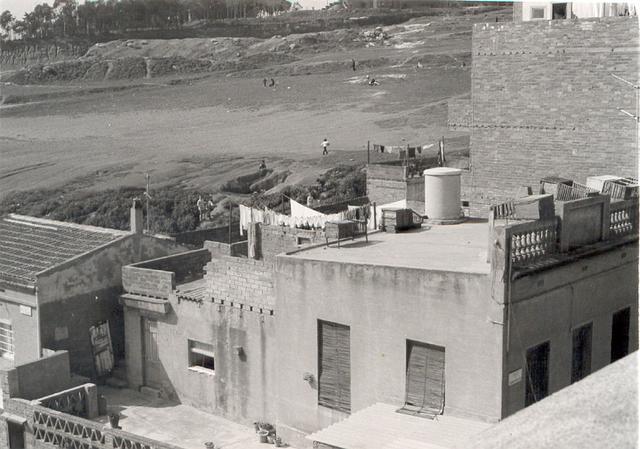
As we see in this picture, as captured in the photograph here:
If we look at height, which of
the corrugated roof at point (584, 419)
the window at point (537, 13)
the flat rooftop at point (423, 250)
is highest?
the window at point (537, 13)

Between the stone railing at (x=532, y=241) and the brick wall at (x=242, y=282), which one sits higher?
the stone railing at (x=532, y=241)

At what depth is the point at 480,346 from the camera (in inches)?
559

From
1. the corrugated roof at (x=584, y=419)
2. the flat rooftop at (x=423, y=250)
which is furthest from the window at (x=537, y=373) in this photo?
the corrugated roof at (x=584, y=419)

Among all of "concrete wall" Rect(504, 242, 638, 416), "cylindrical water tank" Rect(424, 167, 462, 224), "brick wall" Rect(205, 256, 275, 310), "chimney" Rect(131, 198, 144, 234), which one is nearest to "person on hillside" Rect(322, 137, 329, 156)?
"chimney" Rect(131, 198, 144, 234)

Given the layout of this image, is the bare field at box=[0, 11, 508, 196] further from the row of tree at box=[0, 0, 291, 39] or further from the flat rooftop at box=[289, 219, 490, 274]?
the flat rooftop at box=[289, 219, 490, 274]

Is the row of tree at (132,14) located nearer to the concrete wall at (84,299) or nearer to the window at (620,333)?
the concrete wall at (84,299)

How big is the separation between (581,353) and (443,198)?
517 cm

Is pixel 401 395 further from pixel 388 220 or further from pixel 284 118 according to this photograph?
pixel 284 118

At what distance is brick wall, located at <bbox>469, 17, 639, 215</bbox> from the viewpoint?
21.5m

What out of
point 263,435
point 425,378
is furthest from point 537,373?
point 263,435

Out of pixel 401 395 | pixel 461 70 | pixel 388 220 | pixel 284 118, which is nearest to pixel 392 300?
pixel 401 395

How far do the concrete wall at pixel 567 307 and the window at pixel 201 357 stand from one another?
24.7ft

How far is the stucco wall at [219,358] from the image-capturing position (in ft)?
61.0

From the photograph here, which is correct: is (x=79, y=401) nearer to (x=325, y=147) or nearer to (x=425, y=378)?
(x=425, y=378)
